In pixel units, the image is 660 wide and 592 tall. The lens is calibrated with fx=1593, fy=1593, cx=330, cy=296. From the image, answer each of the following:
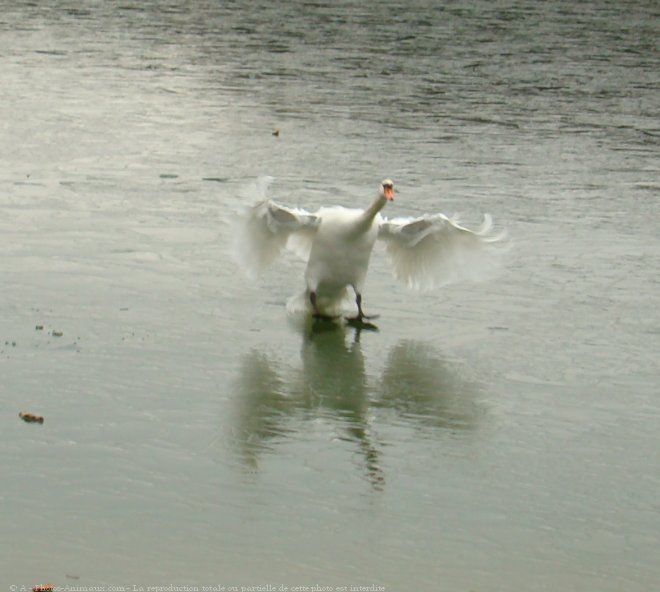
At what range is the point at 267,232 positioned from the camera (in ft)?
37.1

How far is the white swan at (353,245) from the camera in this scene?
11.0 metres

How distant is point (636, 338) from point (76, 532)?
4792mm

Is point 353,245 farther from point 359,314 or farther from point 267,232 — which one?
point 267,232

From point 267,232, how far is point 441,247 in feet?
4.15

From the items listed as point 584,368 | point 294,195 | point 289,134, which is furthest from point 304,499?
point 289,134

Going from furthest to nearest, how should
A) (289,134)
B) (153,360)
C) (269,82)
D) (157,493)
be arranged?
1. (269,82)
2. (289,134)
3. (153,360)
4. (157,493)

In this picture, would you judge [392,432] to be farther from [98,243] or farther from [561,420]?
[98,243]

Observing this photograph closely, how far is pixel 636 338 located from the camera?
1072 cm

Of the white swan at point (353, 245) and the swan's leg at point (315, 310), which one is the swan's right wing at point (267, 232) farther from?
the swan's leg at point (315, 310)

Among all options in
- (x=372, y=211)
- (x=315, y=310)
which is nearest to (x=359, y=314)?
(x=315, y=310)

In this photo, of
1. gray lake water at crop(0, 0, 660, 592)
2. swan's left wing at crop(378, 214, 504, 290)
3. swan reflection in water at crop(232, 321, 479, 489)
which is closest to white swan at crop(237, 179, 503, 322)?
swan's left wing at crop(378, 214, 504, 290)

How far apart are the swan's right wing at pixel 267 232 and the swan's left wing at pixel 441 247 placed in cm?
60

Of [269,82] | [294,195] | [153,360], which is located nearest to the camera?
[153,360]

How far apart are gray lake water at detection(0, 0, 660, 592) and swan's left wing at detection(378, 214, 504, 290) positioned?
289 millimetres
